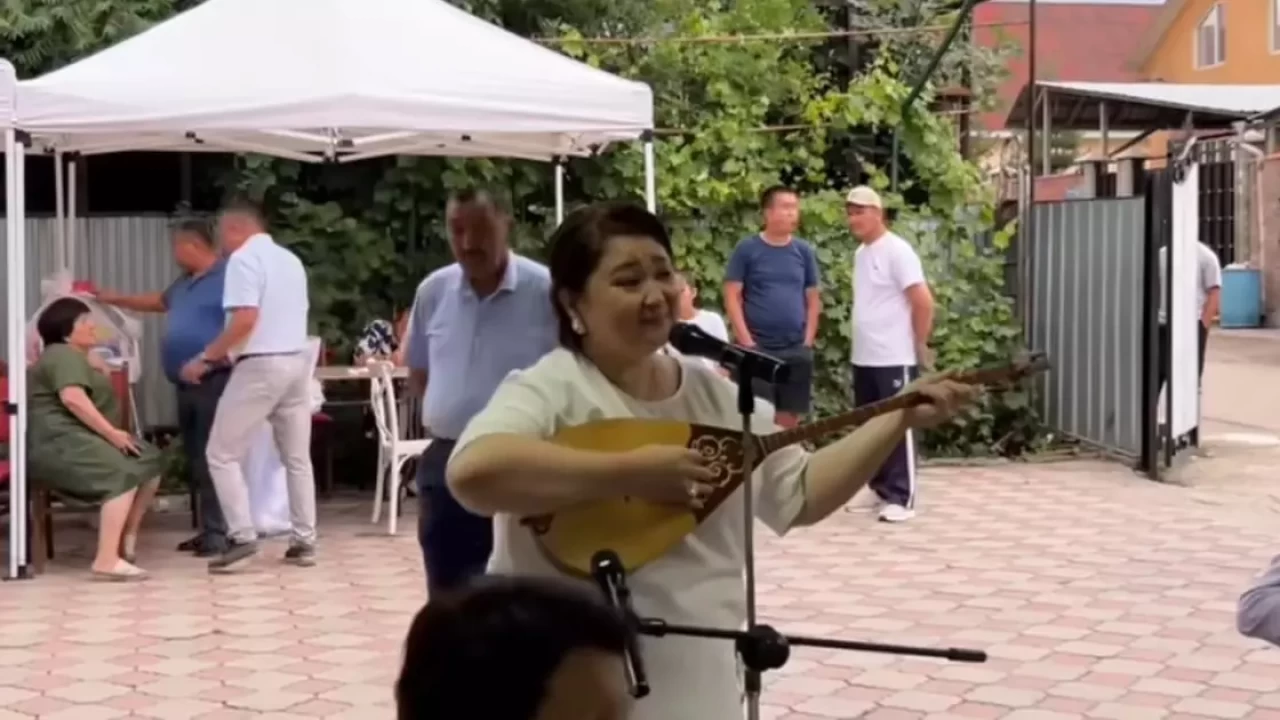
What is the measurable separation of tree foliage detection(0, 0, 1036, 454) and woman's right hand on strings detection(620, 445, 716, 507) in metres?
7.63

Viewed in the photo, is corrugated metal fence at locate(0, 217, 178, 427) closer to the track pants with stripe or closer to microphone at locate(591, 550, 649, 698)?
the track pants with stripe

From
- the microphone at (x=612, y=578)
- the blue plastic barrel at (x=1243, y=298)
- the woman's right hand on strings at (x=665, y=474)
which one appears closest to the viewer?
the microphone at (x=612, y=578)

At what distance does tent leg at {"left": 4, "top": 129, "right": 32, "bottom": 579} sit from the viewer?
7.12 meters

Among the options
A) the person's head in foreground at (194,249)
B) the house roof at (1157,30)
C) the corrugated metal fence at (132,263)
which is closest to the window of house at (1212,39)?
the house roof at (1157,30)

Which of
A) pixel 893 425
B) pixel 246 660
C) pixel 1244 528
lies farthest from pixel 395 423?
pixel 893 425

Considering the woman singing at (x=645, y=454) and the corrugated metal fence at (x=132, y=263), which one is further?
the corrugated metal fence at (x=132, y=263)

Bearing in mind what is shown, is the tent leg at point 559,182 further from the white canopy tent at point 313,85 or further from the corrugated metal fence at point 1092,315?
the corrugated metal fence at point 1092,315

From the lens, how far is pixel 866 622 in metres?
6.30

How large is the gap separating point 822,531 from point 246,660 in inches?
130

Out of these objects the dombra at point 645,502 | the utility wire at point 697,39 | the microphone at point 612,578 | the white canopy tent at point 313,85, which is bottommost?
the microphone at point 612,578

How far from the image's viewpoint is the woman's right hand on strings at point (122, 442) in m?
7.42

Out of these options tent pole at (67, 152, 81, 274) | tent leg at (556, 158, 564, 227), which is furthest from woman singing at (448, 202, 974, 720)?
tent pole at (67, 152, 81, 274)

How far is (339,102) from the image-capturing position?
23.3 feet

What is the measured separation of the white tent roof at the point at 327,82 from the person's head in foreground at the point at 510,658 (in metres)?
5.88
